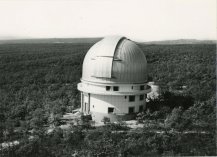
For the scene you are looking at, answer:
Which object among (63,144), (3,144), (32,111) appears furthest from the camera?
(32,111)

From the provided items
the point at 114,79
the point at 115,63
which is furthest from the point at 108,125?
the point at 115,63

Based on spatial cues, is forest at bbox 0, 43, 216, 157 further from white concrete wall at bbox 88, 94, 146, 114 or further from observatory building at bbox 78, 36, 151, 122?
observatory building at bbox 78, 36, 151, 122

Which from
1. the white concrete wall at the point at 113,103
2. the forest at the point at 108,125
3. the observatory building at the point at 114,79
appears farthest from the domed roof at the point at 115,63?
the forest at the point at 108,125

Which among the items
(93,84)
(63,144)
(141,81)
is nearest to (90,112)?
(93,84)

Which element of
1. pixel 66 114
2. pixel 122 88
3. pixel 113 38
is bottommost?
pixel 66 114

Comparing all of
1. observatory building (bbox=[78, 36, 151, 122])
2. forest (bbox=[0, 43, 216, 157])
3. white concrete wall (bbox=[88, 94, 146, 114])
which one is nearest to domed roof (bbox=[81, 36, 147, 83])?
observatory building (bbox=[78, 36, 151, 122])

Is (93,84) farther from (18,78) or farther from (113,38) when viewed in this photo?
(18,78)

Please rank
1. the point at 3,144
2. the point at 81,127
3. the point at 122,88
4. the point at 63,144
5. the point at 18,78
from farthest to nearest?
the point at 18,78, the point at 122,88, the point at 81,127, the point at 3,144, the point at 63,144
